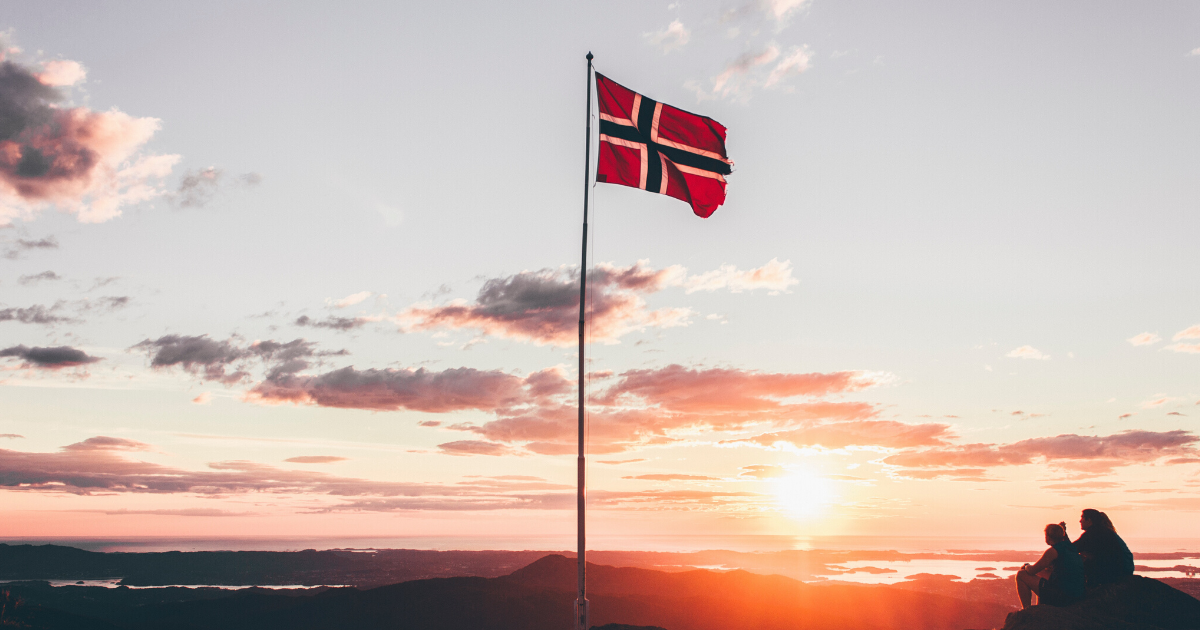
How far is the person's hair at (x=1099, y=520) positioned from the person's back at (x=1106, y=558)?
7 cm

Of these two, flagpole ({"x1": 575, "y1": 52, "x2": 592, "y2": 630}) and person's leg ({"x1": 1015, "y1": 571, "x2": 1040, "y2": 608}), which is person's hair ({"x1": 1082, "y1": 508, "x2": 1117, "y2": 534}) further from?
flagpole ({"x1": 575, "y1": 52, "x2": 592, "y2": 630})

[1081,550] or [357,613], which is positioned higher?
[1081,550]

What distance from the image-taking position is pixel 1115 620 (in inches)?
587

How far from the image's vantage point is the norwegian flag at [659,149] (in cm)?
1716

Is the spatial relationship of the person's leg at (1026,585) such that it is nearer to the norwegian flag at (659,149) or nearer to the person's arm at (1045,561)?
the person's arm at (1045,561)

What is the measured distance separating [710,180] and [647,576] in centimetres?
16121

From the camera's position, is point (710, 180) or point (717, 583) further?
point (717, 583)

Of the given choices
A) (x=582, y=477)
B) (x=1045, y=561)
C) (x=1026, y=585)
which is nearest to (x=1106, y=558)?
(x=1045, y=561)

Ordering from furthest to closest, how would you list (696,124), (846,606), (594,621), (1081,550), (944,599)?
(944,599) < (846,606) < (594,621) < (696,124) < (1081,550)

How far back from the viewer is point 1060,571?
1522 cm

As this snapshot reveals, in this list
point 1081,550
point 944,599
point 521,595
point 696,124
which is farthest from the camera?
point 944,599

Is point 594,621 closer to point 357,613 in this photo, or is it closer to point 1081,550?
point 357,613

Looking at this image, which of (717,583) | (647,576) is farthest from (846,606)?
(647,576)

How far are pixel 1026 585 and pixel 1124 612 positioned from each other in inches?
71.6
